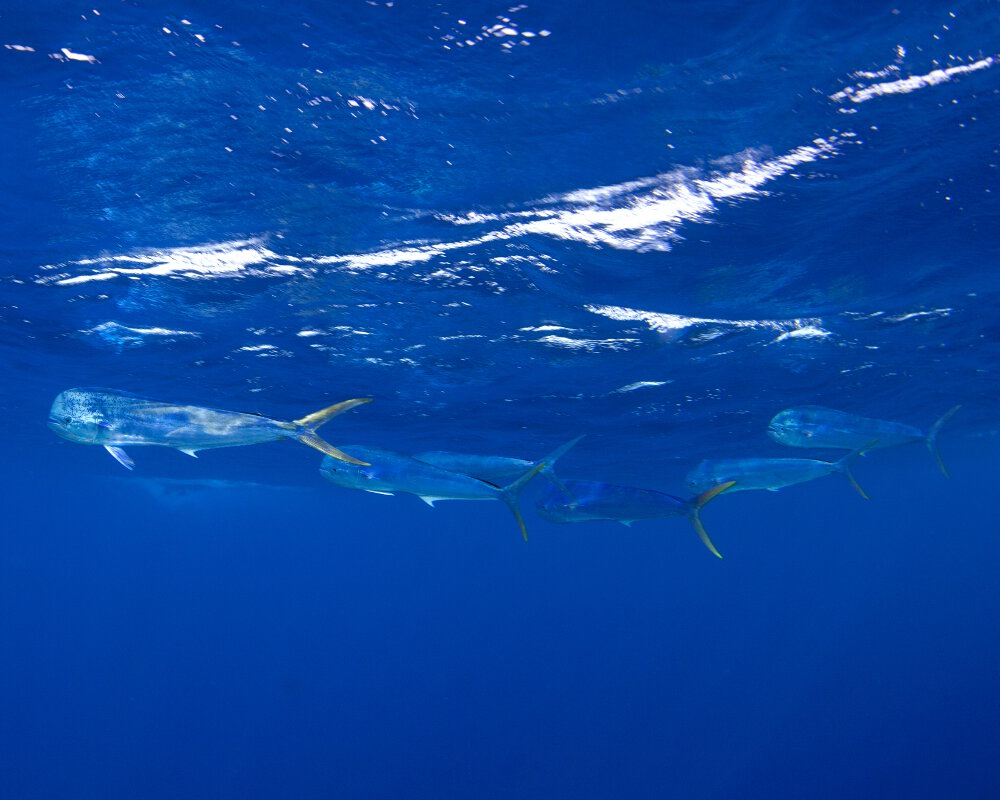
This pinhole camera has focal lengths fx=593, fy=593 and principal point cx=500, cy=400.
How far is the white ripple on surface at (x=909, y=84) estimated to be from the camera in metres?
6.52

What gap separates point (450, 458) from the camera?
31.0 feet

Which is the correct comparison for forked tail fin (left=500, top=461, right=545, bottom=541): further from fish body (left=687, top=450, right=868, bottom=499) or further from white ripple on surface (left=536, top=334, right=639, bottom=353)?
white ripple on surface (left=536, top=334, right=639, bottom=353)

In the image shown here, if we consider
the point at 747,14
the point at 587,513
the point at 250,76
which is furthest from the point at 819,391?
the point at 250,76

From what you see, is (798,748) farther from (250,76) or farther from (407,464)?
(250,76)

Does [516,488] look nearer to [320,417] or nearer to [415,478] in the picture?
[415,478]

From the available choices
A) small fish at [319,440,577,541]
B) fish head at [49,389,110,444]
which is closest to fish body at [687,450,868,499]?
small fish at [319,440,577,541]

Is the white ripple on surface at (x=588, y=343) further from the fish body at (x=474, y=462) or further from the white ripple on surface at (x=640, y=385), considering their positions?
the fish body at (x=474, y=462)

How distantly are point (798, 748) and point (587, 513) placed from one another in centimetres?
3905

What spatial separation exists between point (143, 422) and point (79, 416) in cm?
59

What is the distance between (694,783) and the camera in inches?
1484

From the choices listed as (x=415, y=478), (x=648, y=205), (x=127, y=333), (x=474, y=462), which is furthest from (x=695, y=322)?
(x=127, y=333)

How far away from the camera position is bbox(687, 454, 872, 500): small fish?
9.55 metres

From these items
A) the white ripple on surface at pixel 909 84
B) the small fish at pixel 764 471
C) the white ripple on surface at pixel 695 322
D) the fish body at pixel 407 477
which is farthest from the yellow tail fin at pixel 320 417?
the white ripple on surface at pixel 695 322

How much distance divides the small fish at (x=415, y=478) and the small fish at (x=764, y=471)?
3.55 m
